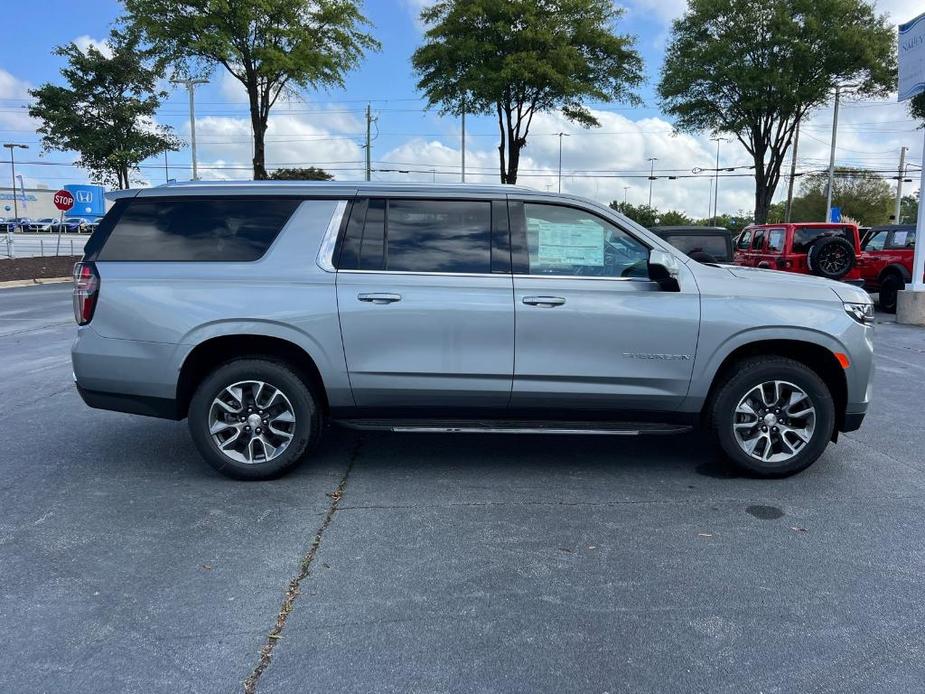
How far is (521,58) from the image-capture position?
71.2ft

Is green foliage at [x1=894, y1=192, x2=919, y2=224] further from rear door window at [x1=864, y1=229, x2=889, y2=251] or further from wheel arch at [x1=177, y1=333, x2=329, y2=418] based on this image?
wheel arch at [x1=177, y1=333, x2=329, y2=418]

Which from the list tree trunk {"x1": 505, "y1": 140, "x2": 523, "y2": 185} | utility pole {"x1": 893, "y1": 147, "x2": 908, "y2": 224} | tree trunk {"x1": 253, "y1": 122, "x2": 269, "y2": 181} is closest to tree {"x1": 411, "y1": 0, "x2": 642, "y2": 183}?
tree trunk {"x1": 505, "y1": 140, "x2": 523, "y2": 185}

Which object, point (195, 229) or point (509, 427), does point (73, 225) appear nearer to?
point (195, 229)

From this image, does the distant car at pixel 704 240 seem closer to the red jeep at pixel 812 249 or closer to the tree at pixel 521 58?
the red jeep at pixel 812 249

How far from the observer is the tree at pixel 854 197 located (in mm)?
66625

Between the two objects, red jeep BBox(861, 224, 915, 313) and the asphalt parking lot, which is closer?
the asphalt parking lot

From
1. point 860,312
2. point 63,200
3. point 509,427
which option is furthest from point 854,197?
point 509,427

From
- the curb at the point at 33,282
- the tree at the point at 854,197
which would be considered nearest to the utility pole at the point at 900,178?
the tree at the point at 854,197

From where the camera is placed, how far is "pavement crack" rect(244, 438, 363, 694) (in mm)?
2664

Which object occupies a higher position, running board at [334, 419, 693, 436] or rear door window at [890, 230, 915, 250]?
rear door window at [890, 230, 915, 250]

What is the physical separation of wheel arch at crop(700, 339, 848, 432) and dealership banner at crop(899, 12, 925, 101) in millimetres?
12210

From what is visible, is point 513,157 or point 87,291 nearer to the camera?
point 87,291

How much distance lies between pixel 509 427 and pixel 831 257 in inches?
496

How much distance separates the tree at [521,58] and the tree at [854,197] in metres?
50.1
